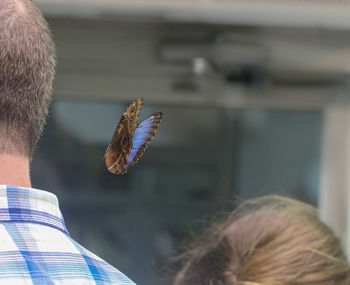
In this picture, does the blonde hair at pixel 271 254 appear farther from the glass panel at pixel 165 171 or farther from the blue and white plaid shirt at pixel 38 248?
the glass panel at pixel 165 171

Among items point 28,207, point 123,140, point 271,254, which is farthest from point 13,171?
point 271,254

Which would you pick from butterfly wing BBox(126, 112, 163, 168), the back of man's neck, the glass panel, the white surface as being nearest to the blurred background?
the glass panel

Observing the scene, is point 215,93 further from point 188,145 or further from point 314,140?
point 314,140

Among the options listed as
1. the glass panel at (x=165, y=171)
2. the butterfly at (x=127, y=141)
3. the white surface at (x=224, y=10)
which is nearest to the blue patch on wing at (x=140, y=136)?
the butterfly at (x=127, y=141)

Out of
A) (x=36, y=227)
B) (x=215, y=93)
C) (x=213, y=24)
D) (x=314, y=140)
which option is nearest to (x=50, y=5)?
(x=213, y=24)

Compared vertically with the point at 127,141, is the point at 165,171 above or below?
below

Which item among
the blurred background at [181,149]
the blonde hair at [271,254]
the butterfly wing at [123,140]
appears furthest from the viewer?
the blurred background at [181,149]

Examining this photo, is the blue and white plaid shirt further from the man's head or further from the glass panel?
the glass panel

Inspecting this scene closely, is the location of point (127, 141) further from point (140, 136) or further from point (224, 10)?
point (224, 10)
